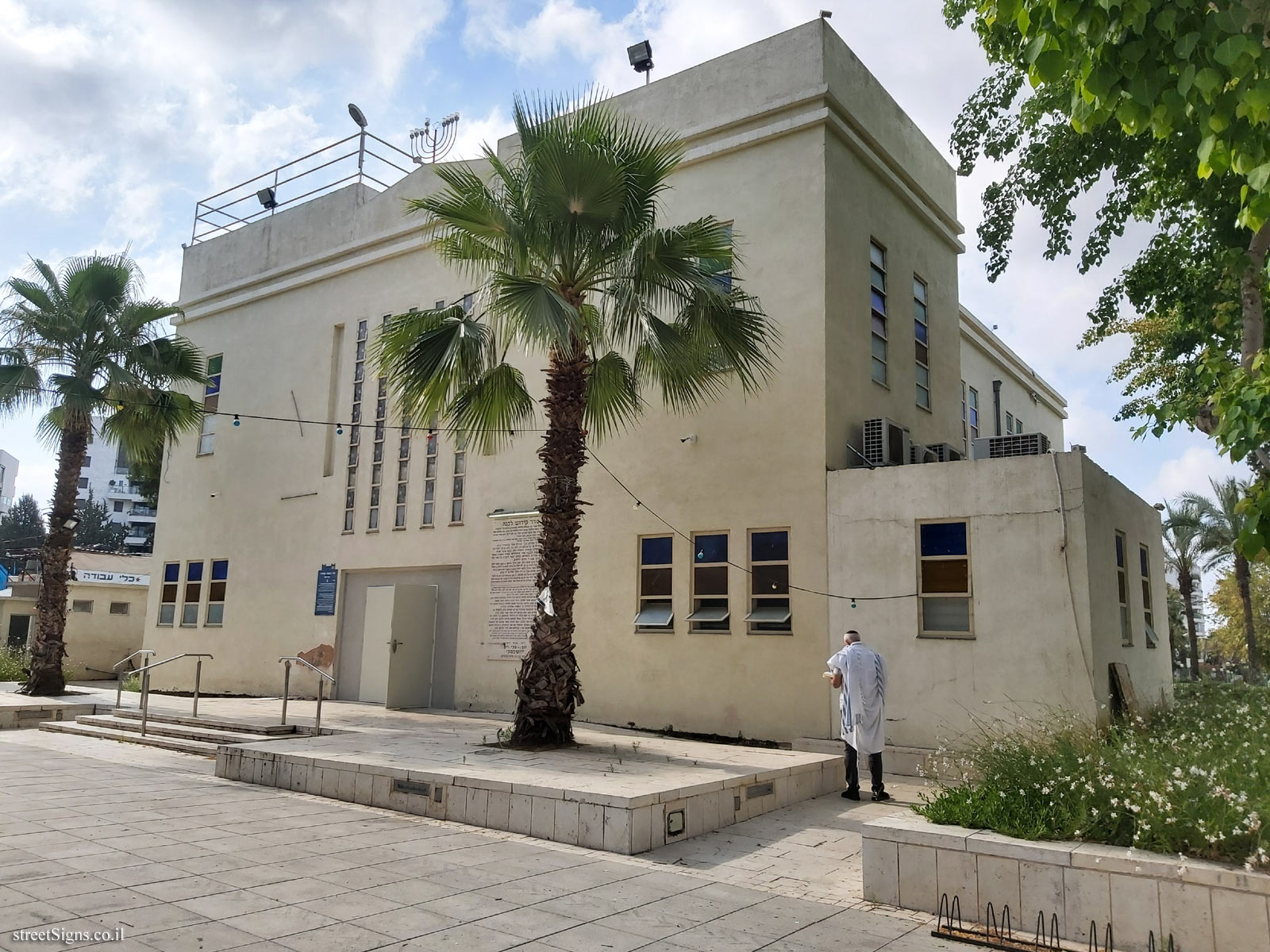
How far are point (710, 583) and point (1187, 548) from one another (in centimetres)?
2929

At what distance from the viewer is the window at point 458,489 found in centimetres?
1661

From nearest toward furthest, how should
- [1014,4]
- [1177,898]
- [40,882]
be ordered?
[1014,4] → [1177,898] → [40,882]

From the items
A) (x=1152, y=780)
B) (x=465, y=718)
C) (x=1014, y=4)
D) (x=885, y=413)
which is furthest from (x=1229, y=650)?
(x=1014, y=4)

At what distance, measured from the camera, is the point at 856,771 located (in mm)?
9766

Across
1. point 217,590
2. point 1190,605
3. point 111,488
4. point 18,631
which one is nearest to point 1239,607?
point 1190,605

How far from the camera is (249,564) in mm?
19672

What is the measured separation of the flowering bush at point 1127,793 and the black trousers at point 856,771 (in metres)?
2.32

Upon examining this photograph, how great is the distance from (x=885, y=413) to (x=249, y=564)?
13.7 m

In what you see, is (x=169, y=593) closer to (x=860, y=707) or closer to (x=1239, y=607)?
(x=860, y=707)

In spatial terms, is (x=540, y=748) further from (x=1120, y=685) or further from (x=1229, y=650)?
(x=1229, y=650)

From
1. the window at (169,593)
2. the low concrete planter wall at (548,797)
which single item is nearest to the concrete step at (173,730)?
the low concrete planter wall at (548,797)

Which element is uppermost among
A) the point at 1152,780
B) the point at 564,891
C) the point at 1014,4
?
the point at 1014,4

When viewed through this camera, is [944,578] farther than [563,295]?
Yes

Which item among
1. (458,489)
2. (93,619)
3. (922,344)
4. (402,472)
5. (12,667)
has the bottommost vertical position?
(12,667)
